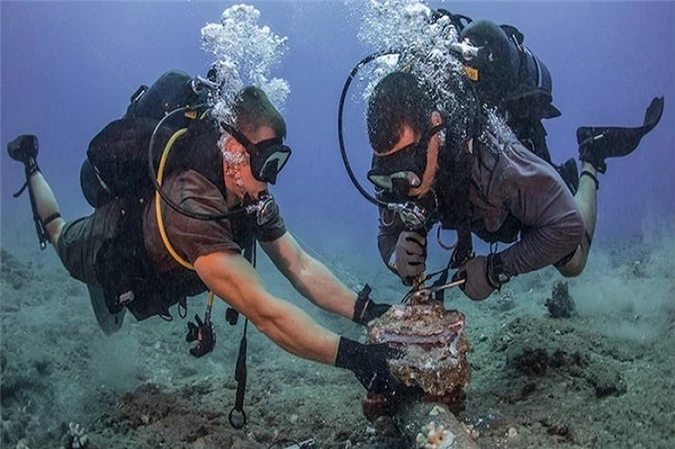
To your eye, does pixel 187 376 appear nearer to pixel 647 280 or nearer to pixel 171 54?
pixel 647 280

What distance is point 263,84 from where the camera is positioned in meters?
5.81

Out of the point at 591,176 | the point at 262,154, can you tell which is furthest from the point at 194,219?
the point at 591,176

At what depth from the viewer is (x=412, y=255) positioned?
4.34 meters

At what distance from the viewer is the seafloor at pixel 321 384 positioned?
393cm

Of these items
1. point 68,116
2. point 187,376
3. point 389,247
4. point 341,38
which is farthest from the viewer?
point 68,116

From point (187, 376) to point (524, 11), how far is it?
168ft

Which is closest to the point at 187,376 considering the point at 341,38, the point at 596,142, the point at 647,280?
the point at 596,142

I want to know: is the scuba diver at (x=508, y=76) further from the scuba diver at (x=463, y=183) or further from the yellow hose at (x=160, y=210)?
the yellow hose at (x=160, y=210)

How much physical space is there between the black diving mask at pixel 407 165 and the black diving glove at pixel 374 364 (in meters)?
1.17

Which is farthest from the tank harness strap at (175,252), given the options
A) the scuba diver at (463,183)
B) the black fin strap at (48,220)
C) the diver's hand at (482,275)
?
the black fin strap at (48,220)

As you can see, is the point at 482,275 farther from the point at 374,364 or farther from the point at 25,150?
the point at 25,150

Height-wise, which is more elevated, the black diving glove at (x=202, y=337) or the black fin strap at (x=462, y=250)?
the black fin strap at (x=462, y=250)

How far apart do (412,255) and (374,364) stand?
1080mm

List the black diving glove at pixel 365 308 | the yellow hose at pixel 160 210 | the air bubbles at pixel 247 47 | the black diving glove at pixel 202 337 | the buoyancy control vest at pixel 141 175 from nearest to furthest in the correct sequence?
the yellow hose at pixel 160 210
the buoyancy control vest at pixel 141 175
the black diving glove at pixel 202 337
the black diving glove at pixel 365 308
the air bubbles at pixel 247 47
